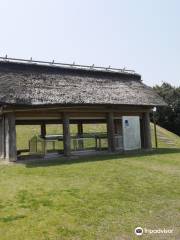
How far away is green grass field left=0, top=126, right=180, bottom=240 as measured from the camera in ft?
23.1

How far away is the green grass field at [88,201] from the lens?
23.1 ft

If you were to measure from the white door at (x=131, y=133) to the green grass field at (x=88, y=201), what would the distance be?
6810 mm

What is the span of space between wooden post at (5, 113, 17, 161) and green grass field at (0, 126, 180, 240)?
257 centimetres

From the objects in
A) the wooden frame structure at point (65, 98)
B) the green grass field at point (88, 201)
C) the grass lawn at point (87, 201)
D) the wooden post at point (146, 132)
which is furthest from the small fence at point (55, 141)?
the grass lawn at point (87, 201)

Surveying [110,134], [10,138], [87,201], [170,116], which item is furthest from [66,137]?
[170,116]

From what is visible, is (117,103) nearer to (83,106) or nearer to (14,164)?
(83,106)

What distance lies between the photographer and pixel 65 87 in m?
20.0

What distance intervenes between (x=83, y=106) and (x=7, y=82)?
167 inches

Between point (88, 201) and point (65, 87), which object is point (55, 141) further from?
point (88, 201)

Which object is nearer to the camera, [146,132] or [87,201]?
[87,201]

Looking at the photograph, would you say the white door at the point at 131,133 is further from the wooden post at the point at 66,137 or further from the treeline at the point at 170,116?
the treeline at the point at 170,116

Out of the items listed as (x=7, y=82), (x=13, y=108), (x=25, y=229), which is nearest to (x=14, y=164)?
(x=13, y=108)

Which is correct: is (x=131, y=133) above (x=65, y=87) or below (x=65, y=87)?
below

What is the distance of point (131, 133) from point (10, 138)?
7.96 meters
